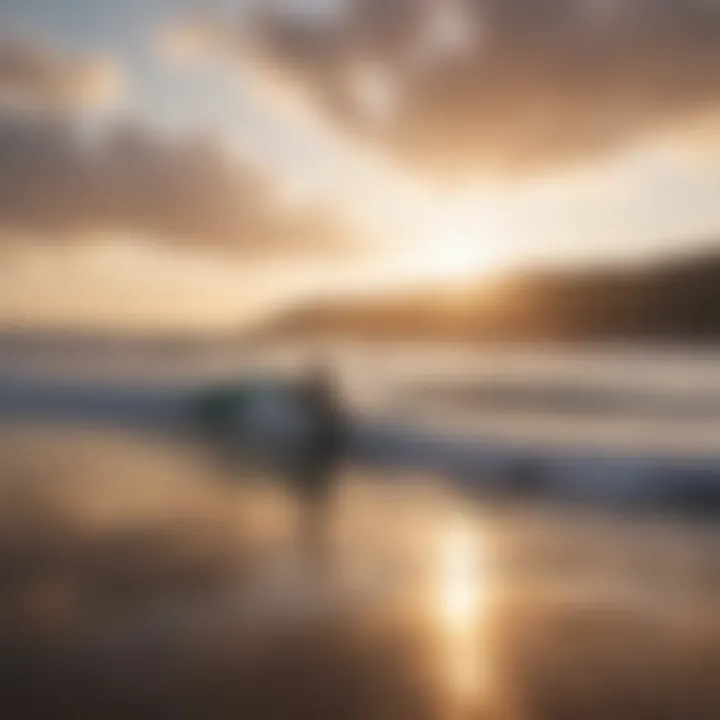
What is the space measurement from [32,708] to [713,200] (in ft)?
10.3

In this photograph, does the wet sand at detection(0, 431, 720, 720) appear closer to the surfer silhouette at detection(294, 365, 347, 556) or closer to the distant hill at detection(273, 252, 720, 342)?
the surfer silhouette at detection(294, 365, 347, 556)

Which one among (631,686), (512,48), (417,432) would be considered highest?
(512,48)

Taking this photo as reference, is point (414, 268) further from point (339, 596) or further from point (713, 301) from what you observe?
point (339, 596)

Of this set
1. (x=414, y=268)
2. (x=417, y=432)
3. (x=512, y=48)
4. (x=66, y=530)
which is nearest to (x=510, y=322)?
(x=414, y=268)

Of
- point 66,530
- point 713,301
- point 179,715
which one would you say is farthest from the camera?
point 713,301

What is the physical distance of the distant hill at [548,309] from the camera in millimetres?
4203

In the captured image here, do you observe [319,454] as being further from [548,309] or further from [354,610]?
[548,309]

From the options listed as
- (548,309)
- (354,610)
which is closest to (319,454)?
(354,610)

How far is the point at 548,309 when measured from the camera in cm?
488

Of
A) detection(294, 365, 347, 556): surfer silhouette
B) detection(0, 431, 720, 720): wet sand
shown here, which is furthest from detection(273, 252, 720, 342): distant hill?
detection(0, 431, 720, 720): wet sand

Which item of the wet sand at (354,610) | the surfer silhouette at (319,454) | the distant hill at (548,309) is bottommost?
the wet sand at (354,610)

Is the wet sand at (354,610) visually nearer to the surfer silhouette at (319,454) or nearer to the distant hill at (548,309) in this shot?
the surfer silhouette at (319,454)

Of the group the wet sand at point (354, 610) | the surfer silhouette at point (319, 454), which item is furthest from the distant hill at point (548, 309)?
the wet sand at point (354, 610)

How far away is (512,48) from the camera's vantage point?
10.0 ft
